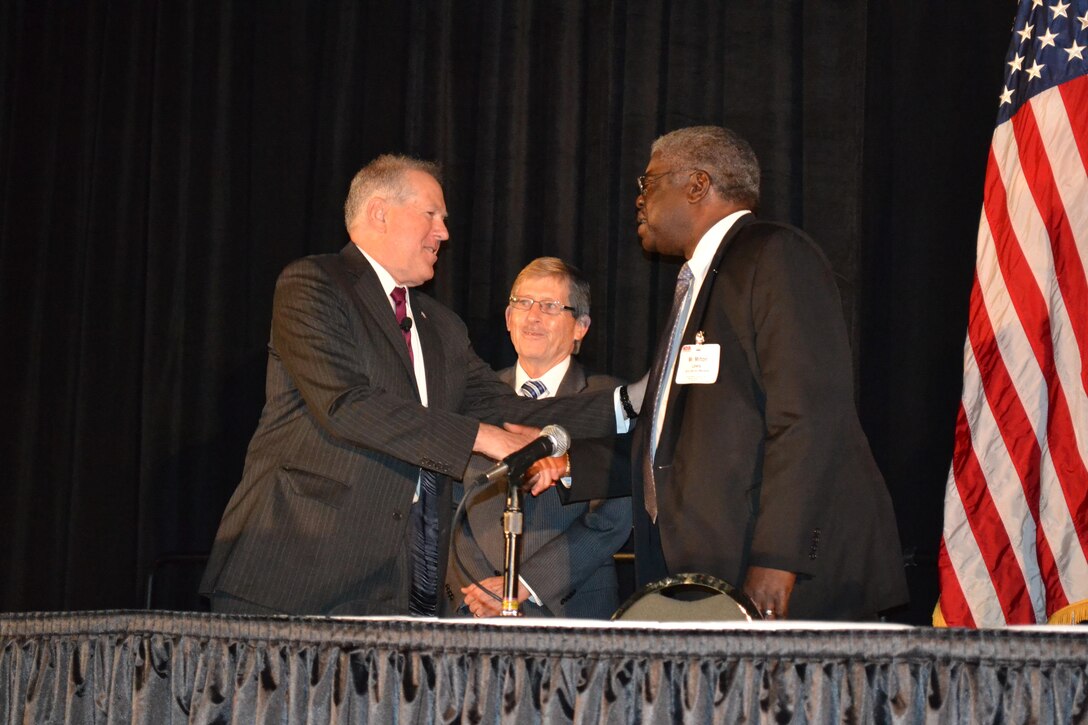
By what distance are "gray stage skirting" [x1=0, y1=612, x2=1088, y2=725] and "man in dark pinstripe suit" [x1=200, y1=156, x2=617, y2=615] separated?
1.13m

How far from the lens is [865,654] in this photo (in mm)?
1639

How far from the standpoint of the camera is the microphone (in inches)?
91.1

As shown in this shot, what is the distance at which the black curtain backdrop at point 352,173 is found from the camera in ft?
Result: 14.9

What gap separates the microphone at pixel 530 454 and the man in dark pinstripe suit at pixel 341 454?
672 millimetres

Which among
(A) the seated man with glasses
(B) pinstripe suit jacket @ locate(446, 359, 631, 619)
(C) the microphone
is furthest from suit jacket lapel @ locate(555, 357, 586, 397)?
(C) the microphone

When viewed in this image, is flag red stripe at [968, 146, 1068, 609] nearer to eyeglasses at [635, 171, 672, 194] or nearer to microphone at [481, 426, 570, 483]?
eyeglasses at [635, 171, 672, 194]

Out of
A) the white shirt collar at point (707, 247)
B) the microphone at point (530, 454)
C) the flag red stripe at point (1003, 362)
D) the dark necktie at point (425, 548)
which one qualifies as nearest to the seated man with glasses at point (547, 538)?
the dark necktie at point (425, 548)

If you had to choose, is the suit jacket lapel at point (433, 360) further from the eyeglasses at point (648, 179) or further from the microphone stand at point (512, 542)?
the microphone stand at point (512, 542)

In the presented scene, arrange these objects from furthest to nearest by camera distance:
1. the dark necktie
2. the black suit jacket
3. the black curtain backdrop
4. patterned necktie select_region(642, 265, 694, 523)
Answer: the black curtain backdrop < the dark necktie < patterned necktie select_region(642, 265, 694, 523) < the black suit jacket

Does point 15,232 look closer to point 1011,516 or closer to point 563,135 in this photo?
point 563,135

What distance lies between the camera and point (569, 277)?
13.7 ft

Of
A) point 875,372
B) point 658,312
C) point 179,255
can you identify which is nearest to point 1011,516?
point 875,372

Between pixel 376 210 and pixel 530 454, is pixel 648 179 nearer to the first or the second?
pixel 376 210

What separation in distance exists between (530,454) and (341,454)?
97cm
